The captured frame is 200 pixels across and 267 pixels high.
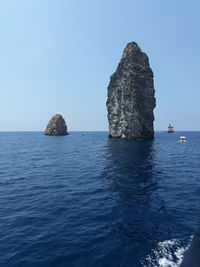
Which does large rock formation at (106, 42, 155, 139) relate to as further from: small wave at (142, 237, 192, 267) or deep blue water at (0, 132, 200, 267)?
small wave at (142, 237, 192, 267)

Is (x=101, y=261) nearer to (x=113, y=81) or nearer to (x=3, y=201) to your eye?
(x=3, y=201)

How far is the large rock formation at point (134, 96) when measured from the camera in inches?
3489

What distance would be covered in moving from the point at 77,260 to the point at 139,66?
9445 cm

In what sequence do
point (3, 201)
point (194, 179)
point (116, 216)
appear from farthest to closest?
point (194, 179) < point (3, 201) < point (116, 216)

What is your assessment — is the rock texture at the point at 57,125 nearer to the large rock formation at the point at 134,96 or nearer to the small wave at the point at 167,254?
the large rock formation at the point at 134,96

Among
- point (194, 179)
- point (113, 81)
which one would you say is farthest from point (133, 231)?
point (113, 81)

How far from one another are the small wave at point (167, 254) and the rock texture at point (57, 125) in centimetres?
15238

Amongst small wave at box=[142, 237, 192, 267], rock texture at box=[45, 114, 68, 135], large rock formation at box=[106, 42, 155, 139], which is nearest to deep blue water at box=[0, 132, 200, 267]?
small wave at box=[142, 237, 192, 267]

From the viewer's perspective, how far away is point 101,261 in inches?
404

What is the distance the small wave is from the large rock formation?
77.7m

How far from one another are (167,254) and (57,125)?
15448 cm

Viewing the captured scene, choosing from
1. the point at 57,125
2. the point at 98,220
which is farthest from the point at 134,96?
the point at 57,125

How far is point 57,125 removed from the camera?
522ft

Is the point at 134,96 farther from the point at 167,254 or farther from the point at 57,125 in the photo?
the point at 57,125
